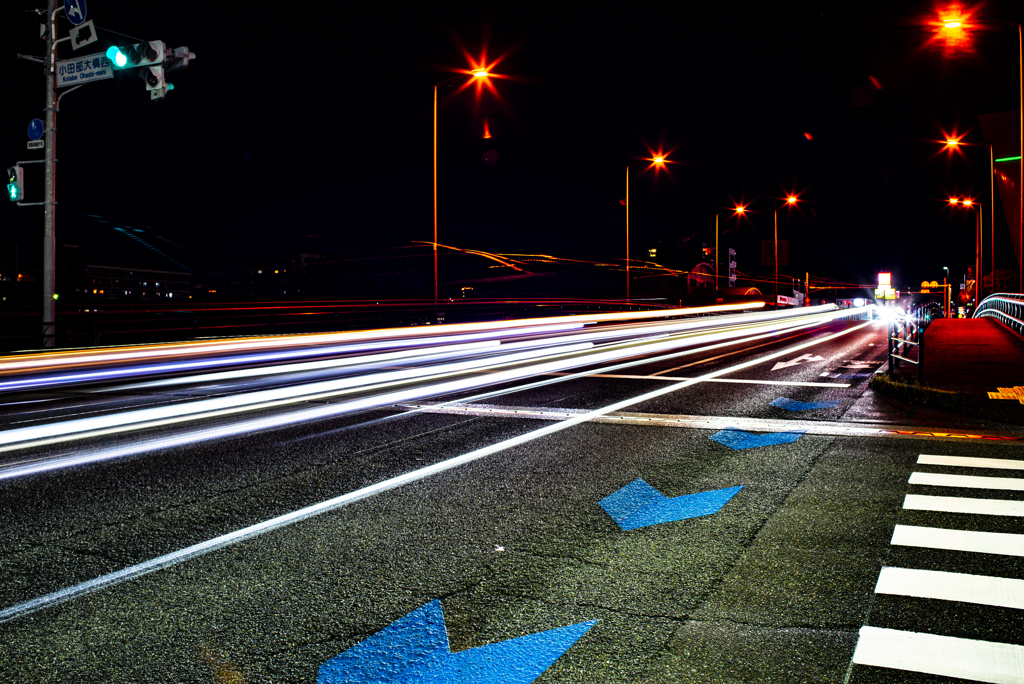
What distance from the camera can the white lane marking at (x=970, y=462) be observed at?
684 cm

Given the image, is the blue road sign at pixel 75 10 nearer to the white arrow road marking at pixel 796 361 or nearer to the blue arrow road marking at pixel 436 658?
the blue arrow road marking at pixel 436 658

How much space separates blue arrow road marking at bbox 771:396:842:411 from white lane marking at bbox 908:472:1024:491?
4.28 m

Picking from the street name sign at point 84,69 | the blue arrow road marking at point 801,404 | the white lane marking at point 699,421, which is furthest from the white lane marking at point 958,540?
the street name sign at point 84,69

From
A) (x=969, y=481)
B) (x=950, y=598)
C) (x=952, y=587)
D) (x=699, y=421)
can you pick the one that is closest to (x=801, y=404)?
(x=699, y=421)

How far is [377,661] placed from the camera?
311cm

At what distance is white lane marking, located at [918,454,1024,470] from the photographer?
22.5 feet

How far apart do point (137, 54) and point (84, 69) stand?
3.56 metres

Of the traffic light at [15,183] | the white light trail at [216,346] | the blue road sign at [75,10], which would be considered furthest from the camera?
the traffic light at [15,183]

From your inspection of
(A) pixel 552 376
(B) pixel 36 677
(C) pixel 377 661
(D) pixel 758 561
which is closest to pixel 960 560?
(D) pixel 758 561

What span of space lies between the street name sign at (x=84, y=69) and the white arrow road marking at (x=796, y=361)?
16.3m

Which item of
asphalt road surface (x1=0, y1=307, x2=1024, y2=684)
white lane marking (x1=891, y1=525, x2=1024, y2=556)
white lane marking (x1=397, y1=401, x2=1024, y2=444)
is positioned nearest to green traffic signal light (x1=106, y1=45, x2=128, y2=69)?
asphalt road surface (x1=0, y1=307, x2=1024, y2=684)

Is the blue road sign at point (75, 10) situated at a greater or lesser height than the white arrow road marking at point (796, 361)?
greater

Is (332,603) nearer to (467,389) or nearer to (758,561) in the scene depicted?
(758,561)

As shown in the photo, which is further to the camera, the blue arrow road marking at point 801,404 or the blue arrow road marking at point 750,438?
the blue arrow road marking at point 801,404
